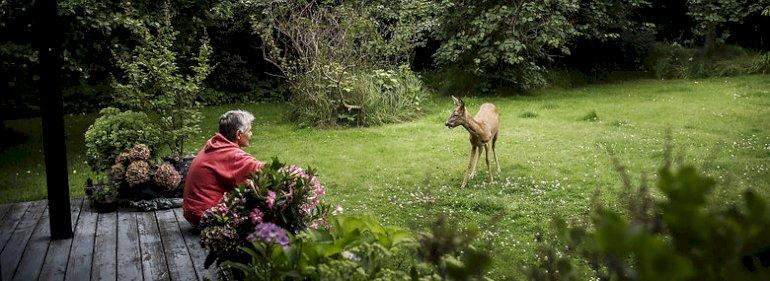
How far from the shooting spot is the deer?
24.4 ft

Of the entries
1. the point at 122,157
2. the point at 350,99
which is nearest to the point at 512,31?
the point at 350,99

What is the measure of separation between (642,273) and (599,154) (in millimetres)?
8299

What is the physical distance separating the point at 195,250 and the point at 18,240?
4.97 feet

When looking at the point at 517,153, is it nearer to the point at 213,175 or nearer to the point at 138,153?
the point at 138,153

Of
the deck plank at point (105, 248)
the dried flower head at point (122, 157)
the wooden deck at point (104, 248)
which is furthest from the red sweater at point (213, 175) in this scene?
the dried flower head at point (122, 157)

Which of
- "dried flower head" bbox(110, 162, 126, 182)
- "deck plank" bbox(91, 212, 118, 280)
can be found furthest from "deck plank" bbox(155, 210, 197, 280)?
"dried flower head" bbox(110, 162, 126, 182)

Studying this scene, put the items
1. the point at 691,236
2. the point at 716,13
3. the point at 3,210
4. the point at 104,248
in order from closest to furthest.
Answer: the point at 691,236, the point at 104,248, the point at 3,210, the point at 716,13

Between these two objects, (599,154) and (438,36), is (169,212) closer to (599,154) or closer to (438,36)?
(599,154)

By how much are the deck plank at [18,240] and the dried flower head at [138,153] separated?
92 cm

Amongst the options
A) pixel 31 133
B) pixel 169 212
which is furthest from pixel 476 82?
pixel 169 212

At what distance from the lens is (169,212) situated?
6008mm

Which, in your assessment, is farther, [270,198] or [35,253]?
[35,253]

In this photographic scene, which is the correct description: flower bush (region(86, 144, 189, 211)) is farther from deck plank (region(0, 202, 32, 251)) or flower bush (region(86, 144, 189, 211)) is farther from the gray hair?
the gray hair

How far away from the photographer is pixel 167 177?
6.39 meters
